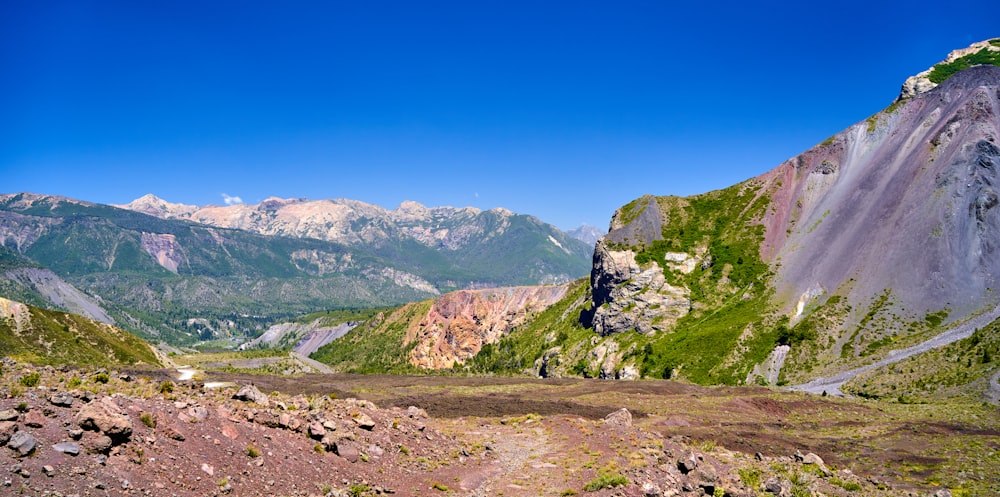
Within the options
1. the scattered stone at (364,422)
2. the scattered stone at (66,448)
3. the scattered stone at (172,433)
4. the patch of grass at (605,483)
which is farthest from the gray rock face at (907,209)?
the scattered stone at (66,448)

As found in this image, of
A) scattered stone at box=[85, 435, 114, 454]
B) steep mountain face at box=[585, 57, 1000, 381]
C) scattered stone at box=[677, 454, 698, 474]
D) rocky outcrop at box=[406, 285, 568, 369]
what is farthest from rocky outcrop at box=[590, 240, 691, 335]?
scattered stone at box=[85, 435, 114, 454]

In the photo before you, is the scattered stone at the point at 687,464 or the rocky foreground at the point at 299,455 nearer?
the rocky foreground at the point at 299,455

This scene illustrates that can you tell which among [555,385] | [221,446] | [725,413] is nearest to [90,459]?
[221,446]

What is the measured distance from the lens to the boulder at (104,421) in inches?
712

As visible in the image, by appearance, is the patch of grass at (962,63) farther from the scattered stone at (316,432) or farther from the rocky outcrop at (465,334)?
the scattered stone at (316,432)

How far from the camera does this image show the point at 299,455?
78.6 ft

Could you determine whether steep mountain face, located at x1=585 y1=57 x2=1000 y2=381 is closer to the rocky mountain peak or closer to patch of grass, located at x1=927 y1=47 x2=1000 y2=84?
the rocky mountain peak

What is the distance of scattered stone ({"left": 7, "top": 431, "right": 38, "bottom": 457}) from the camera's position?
15.8 meters

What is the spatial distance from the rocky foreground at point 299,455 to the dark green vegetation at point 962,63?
177 meters

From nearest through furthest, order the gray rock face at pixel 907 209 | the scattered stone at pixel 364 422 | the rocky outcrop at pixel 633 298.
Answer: the scattered stone at pixel 364 422, the gray rock face at pixel 907 209, the rocky outcrop at pixel 633 298

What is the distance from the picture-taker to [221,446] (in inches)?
840

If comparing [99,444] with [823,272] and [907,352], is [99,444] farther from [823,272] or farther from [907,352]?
[823,272]

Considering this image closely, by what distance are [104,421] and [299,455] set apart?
7954 millimetres

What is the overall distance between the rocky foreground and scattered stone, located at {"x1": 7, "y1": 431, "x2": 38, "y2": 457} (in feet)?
0.11
